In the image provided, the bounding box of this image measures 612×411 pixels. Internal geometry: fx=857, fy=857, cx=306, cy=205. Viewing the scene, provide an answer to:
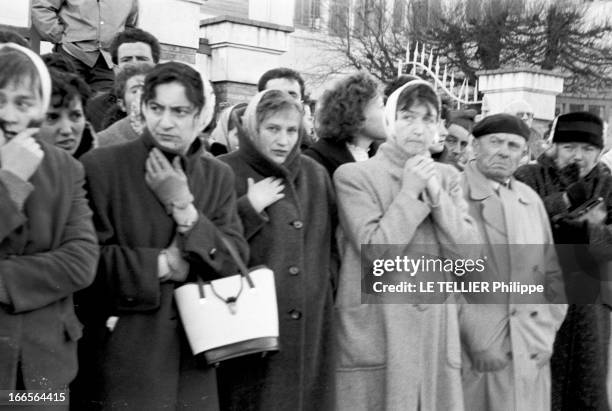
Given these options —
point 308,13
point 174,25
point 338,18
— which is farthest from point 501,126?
point 338,18

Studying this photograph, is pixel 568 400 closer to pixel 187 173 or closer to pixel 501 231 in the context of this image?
pixel 501 231

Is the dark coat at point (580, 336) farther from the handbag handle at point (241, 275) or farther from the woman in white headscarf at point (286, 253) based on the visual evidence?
the handbag handle at point (241, 275)

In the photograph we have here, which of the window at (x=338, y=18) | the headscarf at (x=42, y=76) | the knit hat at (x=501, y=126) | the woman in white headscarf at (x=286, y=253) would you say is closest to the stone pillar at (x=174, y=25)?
the knit hat at (x=501, y=126)

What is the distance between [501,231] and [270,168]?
1200 millimetres

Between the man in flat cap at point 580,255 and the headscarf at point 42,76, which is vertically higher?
the headscarf at point 42,76

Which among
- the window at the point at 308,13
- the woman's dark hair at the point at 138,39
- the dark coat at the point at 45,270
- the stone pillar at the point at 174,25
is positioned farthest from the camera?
the window at the point at 308,13

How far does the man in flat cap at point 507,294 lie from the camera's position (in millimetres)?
4020

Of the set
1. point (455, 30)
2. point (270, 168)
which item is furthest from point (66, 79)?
point (455, 30)

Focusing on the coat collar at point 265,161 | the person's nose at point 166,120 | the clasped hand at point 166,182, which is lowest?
the clasped hand at point 166,182

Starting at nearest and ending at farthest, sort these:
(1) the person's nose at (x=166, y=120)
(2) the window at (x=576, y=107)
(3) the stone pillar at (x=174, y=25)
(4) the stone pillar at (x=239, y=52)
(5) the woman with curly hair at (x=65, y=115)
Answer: (1) the person's nose at (x=166, y=120) < (5) the woman with curly hair at (x=65, y=115) < (3) the stone pillar at (x=174, y=25) < (4) the stone pillar at (x=239, y=52) < (2) the window at (x=576, y=107)

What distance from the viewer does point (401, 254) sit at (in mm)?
3732

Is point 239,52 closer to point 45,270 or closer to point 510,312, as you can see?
point 510,312

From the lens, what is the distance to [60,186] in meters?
2.94

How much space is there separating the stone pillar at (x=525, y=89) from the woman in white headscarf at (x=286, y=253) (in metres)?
7.16
